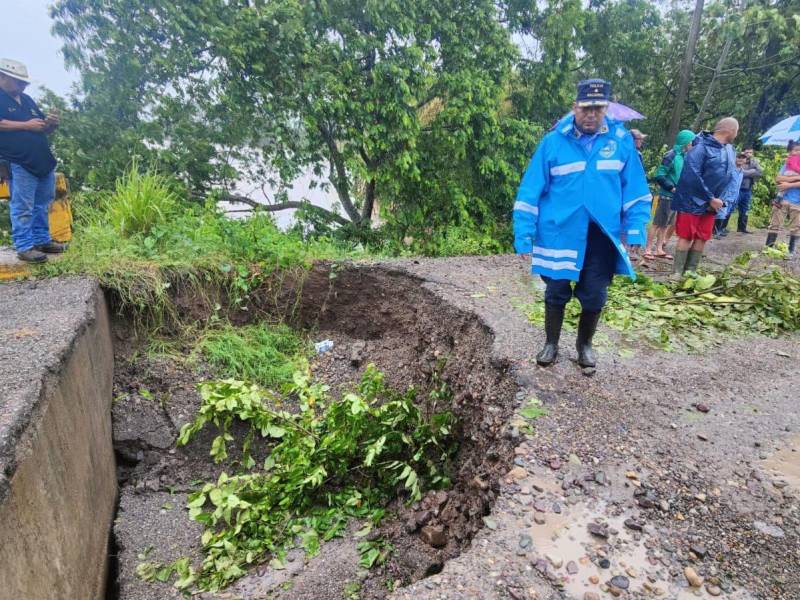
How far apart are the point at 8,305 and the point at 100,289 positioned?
70 centimetres

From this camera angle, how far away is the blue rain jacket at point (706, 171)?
4781mm

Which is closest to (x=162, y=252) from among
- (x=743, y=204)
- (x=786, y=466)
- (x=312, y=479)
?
(x=312, y=479)

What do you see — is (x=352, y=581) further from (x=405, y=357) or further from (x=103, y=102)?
(x=103, y=102)

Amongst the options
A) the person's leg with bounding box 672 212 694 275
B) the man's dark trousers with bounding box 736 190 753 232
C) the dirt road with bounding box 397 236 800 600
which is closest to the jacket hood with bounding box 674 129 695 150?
the person's leg with bounding box 672 212 694 275

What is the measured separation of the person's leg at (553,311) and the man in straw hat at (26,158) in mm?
4062

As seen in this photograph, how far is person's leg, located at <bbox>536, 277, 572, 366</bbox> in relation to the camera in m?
3.06

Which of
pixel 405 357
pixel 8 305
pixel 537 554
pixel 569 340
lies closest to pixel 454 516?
pixel 537 554

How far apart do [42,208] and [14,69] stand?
109 centimetres

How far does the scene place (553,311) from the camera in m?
3.19

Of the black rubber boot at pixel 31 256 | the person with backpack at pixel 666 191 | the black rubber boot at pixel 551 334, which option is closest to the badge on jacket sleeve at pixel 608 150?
the black rubber boot at pixel 551 334

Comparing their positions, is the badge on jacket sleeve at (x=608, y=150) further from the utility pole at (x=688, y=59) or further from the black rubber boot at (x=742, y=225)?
the utility pole at (x=688, y=59)

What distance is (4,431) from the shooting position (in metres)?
1.91

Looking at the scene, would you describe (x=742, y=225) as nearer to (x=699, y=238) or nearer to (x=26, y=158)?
(x=699, y=238)

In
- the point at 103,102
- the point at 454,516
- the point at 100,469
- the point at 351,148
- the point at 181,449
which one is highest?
the point at 103,102
